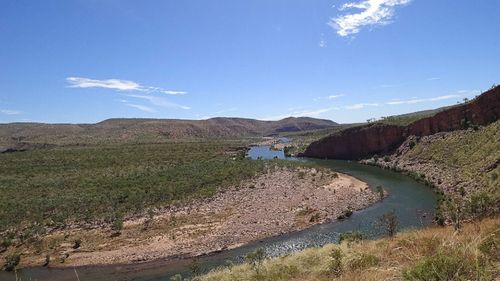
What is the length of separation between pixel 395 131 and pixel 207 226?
46.8 metres

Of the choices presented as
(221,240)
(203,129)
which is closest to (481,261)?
(221,240)

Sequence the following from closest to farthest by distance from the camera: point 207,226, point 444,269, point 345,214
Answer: point 444,269 < point 207,226 < point 345,214

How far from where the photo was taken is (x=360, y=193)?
42000 millimetres

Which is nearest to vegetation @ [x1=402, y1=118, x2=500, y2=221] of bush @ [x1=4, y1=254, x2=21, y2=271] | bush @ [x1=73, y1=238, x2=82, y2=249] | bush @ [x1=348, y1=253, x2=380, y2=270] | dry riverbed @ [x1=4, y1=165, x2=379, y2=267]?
dry riverbed @ [x1=4, y1=165, x2=379, y2=267]

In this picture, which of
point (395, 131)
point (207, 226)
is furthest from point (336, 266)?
point (395, 131)

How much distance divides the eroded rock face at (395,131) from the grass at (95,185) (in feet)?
62.2

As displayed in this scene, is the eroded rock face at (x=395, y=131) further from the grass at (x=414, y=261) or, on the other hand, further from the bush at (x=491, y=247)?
the bush at (x=491, y=247)

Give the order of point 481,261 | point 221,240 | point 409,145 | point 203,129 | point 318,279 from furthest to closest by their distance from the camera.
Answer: point 203,129 < point 409,145 < point 221,240 < point 318,279 < point 481,261

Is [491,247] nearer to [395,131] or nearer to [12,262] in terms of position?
[12,262]

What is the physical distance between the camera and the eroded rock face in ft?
176

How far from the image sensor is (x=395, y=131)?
227ft

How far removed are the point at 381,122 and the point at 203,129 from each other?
12450 cm

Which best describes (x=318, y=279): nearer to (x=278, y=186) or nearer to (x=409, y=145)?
(x=278, y=186)

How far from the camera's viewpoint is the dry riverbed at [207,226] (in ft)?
92.2
